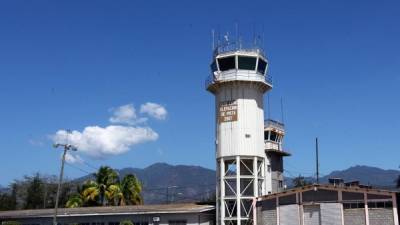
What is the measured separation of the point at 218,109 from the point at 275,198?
43.0ft

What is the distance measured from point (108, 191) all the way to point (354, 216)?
120 ft

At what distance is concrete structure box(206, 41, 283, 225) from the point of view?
5206cm

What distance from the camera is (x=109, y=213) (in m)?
55.2

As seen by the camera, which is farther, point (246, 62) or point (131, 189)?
point (131, 189)

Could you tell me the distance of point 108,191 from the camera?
222ft

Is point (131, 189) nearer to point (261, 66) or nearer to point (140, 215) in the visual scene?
point (140, 215)

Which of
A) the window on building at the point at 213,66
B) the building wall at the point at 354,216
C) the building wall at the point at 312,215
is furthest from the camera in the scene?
the window on building at the point at 213,66

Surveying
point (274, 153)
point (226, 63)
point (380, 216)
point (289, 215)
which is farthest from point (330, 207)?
Result: point (274, 153)

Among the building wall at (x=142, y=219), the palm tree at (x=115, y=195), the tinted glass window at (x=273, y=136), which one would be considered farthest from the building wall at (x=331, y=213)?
the palm tree at (x=115, y=195)

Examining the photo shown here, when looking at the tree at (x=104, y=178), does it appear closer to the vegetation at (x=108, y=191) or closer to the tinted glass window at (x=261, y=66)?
the vegetation at (x=108, y=191)

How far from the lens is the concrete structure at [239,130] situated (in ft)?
171

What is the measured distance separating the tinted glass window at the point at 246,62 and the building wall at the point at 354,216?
19459 millimetres

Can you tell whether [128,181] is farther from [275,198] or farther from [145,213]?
[275,198]

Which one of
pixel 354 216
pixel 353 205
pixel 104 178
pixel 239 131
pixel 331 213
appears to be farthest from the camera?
pixel 104 178
